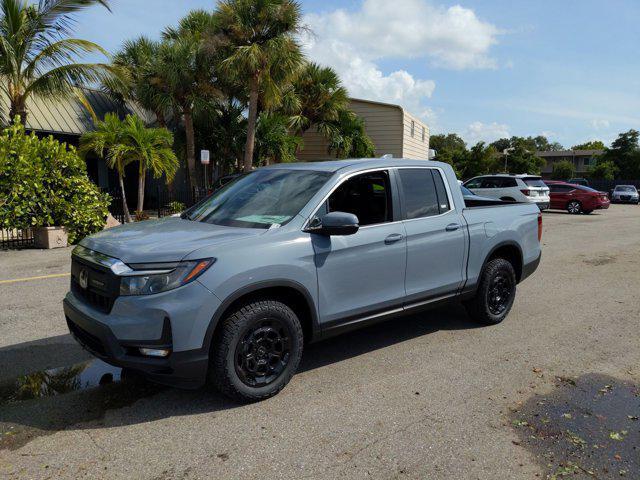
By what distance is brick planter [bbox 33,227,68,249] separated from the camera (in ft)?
35.7

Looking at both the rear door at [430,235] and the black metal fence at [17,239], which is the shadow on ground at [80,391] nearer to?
the rear door at [430,235]

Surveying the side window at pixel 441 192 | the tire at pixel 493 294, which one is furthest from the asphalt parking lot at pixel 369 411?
the side window at pixel 441 192

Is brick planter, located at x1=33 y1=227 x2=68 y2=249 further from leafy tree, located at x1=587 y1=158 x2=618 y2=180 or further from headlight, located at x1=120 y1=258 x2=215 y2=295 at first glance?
leafy tree, located at x1=587 y1=158 x2=618 y2=180

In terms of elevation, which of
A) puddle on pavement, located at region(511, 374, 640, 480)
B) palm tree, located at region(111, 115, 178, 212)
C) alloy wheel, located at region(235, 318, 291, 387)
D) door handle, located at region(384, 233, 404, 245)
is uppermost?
palm tree, located at region(111, 115, 178, 212)

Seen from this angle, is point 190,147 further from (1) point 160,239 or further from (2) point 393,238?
(1) point 160,239

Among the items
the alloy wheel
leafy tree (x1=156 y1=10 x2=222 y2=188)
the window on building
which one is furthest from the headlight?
leafy tree (x1=156 y1=10 x2=222 y2=188)

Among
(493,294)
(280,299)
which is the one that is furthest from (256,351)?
(493,294)

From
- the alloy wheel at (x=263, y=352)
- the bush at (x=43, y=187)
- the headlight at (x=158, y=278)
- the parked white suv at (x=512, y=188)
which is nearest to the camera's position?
the headlight at (x=158, y=278)

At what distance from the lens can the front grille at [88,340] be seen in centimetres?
340

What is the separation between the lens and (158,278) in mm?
3270

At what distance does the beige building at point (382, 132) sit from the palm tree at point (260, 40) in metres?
6.94

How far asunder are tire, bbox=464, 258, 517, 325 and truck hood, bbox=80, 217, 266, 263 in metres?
2.74

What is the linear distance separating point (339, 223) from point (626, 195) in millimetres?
39523

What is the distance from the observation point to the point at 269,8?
16766mm
